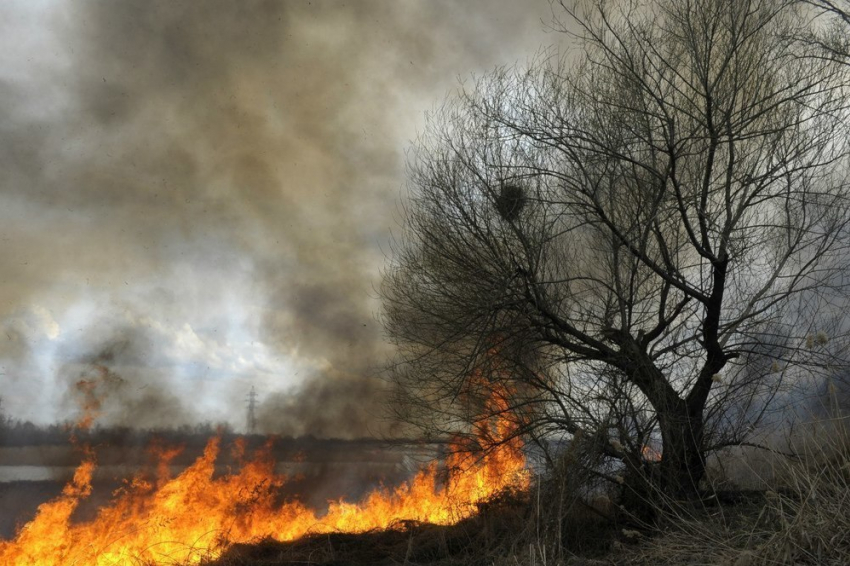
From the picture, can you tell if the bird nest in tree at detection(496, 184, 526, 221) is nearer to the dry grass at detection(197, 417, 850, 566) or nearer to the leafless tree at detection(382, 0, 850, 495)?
the leafless tree at detection(382, 0, 850, 495)

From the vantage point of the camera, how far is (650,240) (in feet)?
33.6

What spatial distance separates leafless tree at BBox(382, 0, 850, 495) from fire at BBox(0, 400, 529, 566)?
1.55m

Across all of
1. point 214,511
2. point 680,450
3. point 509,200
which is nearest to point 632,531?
point 680,450

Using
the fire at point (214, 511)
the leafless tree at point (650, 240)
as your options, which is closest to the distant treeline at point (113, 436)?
the fire at point (214, 511)

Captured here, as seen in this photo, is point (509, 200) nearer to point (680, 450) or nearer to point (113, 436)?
point (680, 450)

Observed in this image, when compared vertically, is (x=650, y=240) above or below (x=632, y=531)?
above

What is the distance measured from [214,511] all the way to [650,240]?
9.92 m

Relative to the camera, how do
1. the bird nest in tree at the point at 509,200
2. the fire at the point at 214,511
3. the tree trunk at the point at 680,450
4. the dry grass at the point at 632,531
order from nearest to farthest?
the dry grass at the point at 632,531 < the tree trunk at the point at 680,450 < the bird nest in tree at the point at 509,200 < the fire at the point at 214,511

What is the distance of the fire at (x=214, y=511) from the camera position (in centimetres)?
1088

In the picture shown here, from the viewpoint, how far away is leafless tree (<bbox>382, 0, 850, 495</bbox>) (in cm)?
813

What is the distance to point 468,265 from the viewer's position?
927 cm

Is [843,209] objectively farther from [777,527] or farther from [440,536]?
[440,536]

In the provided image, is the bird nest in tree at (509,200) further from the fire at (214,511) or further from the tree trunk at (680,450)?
the tree trunk at (680,450)

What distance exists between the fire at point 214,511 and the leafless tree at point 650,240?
155 cm
